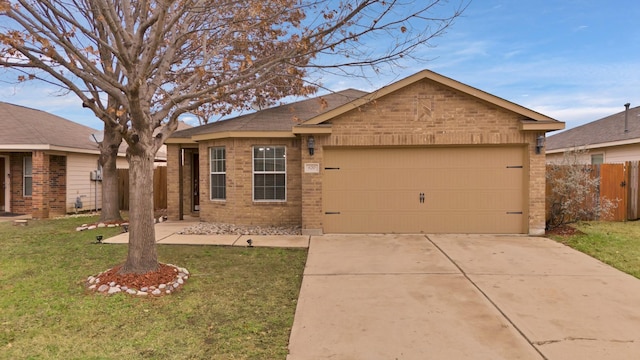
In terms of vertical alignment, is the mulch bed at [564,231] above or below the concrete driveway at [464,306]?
above

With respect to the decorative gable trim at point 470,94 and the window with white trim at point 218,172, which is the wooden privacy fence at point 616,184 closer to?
the decorative gable trim at point 470,94

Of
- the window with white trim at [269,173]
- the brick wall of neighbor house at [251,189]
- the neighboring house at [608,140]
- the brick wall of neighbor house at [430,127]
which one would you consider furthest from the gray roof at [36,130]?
the neighboring house at [608,140]

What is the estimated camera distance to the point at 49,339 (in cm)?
380

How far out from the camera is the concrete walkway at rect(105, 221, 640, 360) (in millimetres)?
3656

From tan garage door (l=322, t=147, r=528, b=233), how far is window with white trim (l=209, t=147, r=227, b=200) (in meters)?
3.40

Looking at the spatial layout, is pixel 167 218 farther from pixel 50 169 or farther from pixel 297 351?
pixel 297 351

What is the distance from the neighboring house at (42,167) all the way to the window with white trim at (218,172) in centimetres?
632

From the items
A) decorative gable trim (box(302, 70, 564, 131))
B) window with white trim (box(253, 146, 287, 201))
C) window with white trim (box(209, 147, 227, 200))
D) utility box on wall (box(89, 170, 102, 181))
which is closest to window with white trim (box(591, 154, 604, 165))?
decorative gable trim (box(302, 70, 564, 131))

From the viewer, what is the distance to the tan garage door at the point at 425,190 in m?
9.47

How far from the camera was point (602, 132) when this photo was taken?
1681 centimetres

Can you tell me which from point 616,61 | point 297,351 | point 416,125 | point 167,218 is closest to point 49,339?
point 297,351

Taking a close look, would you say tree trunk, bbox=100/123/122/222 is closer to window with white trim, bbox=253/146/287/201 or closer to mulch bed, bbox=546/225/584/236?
window with white trim, bbox=253/146/287/201

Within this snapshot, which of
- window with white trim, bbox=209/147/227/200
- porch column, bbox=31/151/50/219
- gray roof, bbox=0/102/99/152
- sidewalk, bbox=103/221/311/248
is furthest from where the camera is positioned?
gray roof, bbox=0/102/99/152

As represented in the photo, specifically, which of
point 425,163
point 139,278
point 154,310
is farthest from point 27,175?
point 425,163
